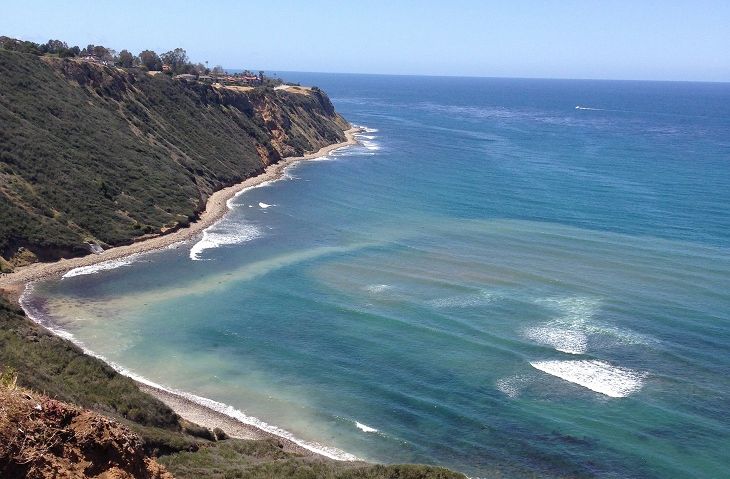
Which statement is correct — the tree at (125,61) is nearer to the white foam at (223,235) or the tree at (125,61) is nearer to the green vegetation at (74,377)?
the white foam at (223,235)

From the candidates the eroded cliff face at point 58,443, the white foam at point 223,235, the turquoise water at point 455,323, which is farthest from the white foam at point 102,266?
the eroded cliff face at point 58,443

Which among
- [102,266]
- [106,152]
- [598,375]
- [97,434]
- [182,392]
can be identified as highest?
[106,152]

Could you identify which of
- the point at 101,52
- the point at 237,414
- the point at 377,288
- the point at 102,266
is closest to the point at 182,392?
the point at 237,414

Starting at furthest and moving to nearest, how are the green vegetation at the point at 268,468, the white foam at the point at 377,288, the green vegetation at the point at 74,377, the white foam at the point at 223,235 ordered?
the white foam at the point at 223,235, the white foam at the point at 377,288, the green vegetation at the point at 74,377, the green vegetation at the point at 268,468

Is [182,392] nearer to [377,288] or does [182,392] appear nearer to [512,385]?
[512,385]

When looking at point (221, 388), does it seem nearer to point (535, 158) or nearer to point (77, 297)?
point (77, 297)

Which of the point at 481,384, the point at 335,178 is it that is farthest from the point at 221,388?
the point at 335,178
